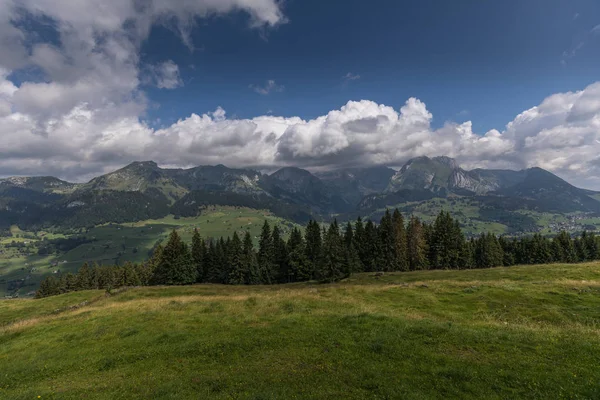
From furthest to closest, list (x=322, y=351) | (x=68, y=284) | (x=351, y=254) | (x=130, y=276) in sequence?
(x=130, y=276), (x=68, y=284), (x=351, y=254), (x=322, y=351)

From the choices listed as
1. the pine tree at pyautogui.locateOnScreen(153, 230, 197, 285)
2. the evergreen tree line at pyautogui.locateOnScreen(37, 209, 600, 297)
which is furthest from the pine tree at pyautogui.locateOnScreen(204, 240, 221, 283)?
the pine tree at pyautogui.locateOnScreen(153, 230, 197, 285)

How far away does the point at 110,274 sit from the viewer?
357 ft

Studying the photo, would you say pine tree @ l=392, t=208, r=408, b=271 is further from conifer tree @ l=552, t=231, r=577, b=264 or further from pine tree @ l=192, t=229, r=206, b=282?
pine tree @ l=192, t=229, r=206, b=282

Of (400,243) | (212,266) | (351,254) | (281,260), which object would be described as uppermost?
(400,243)

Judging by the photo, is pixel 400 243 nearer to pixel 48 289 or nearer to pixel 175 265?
pixel 175 265

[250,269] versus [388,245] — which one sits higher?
[388,245]

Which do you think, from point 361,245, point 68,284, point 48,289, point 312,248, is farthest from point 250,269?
point 48,289

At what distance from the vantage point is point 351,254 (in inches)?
3361

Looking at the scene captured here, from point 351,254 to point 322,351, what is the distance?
2674 inches

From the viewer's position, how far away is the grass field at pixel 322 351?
14688 millimetres

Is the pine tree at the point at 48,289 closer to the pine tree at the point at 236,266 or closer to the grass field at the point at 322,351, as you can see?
the pine tree at the point at 236,266

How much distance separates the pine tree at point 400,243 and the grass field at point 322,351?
175 ft

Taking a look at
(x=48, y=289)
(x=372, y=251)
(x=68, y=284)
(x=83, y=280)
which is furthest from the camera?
(x=83, y=280)

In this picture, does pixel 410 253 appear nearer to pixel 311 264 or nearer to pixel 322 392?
pixel 311 264
